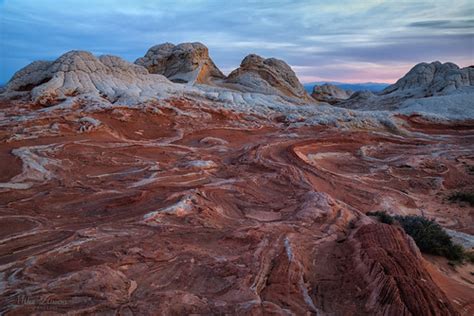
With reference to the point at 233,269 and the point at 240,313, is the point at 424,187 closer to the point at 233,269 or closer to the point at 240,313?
the point at 233,269

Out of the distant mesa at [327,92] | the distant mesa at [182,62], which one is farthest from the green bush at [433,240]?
the distant mesa at [327,92]

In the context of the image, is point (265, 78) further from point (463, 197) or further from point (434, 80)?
point (463, 197)

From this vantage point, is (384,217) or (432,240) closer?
(432,240)

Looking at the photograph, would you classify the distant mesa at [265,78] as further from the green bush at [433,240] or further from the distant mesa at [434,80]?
the green bush at [433,240]

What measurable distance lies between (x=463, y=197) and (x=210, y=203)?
7283 mm

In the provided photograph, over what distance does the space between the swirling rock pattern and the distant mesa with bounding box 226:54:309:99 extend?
16.6 metres

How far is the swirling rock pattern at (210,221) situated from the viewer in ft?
13.8

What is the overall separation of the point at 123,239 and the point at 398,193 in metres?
8.16

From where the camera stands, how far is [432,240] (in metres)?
6.43

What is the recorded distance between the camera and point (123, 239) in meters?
5.87

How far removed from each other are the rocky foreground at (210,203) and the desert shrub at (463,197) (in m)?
0.22

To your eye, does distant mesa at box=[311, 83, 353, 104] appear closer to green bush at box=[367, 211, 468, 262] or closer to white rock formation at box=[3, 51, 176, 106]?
white rock formation at box=[3, 51, 176, 106]

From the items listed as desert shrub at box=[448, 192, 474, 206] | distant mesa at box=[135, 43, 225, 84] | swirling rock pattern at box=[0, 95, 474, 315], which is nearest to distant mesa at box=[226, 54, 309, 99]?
distant mesa at box=[135, 43, 225, 84]

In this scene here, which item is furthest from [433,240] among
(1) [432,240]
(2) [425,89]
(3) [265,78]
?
(2) [425,89]
